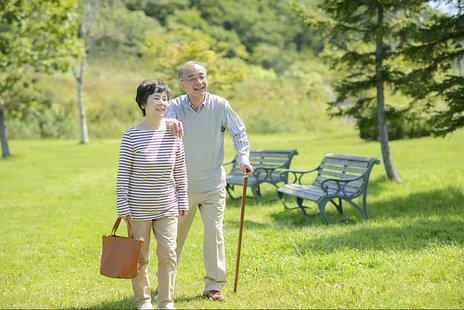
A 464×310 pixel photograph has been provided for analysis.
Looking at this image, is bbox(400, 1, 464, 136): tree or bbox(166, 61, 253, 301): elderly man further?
bbox(400, 1, 464, 136): tree

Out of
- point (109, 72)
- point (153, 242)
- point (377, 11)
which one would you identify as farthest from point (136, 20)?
point (153, 242)

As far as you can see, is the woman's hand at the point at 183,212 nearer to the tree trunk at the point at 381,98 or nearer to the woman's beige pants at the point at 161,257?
the woman's beige pants at the point at 161,257

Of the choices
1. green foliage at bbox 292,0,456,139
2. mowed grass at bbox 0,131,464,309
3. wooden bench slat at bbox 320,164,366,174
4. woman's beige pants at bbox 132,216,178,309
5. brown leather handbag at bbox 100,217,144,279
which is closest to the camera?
brown leather handbag at bbox 100,217,144,279

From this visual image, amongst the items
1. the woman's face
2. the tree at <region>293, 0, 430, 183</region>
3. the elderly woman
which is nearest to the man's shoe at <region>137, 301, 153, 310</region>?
the elderly woman

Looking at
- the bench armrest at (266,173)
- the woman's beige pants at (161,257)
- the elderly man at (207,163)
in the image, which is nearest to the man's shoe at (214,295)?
the elderly man at (207,163)

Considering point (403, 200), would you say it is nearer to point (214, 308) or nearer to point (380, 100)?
point (380, 100)

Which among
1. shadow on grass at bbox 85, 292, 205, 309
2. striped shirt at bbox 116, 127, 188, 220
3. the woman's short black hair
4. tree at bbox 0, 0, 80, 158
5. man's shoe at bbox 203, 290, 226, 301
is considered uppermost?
tree at bbox 0, 0, 80, 158

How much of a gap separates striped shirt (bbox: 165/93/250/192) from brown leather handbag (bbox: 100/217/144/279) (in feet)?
2.98

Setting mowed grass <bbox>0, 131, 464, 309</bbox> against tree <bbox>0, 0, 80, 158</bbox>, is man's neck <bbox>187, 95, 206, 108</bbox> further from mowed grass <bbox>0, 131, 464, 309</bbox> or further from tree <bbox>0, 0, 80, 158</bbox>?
tree <bbox>0, 0, 80, 158</bbox>

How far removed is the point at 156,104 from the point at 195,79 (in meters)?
0.61

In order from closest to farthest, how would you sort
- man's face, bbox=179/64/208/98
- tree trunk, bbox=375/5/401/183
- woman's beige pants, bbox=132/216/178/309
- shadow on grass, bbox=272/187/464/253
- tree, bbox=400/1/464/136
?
woman's beige pants, bbox=132/216/178/309, man's face, bbox=179/64/208/98, shadow on grass, bbox=272/187/464/253, tree, bbox=400/1/464/136, tree trunk, bbox=375/5/401/183

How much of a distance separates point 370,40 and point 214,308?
351 inches

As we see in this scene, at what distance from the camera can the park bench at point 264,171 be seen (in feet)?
39.7

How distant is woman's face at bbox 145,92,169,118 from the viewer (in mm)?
5109
